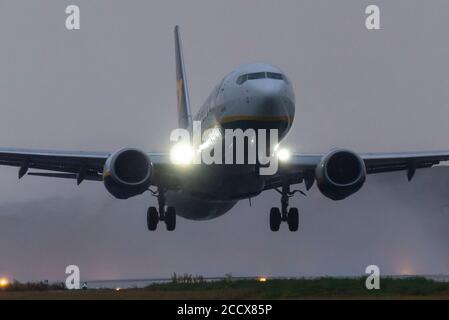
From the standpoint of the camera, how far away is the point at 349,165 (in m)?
42.2

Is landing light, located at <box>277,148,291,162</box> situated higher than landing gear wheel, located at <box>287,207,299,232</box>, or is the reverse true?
landing light, located at <box>277,148,291,162</box>

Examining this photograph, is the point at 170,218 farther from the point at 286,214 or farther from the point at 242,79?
the point at 242,79

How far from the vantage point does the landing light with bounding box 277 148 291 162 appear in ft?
137

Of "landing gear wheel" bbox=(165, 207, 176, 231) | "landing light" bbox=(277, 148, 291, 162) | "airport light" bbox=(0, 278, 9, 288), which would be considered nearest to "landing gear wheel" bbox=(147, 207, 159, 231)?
"landing gear wheel" bbox=(165, 207, 176, 231)

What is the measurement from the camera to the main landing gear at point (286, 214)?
4538 centimetres

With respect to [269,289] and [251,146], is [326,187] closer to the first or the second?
[251,146]

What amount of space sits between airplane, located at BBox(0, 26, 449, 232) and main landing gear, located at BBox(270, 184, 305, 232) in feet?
0.14

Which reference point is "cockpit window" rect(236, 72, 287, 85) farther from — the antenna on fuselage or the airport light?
the airport light

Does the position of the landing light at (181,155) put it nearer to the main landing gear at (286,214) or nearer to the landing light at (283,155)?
the landing light at (283,155)

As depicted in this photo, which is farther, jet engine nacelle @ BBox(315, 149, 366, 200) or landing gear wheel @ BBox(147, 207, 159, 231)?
landing gear wheel @ BBox(147, 207, 159, 231)

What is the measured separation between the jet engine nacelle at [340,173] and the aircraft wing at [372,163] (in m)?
1.03

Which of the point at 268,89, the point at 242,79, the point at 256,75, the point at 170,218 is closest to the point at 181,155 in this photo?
the point at 242,79

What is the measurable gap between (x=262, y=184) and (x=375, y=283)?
25.3 feet
